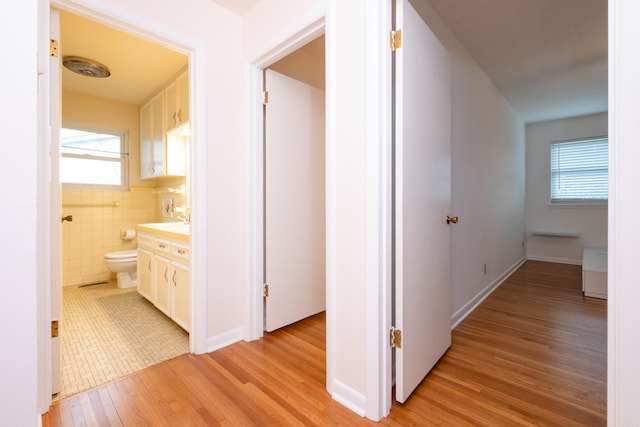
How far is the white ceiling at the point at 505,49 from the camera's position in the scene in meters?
2.11

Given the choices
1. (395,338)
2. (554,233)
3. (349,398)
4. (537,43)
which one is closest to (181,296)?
(349,398)

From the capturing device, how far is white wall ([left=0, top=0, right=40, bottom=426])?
578 mm

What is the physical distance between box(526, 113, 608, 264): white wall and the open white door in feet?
21.1

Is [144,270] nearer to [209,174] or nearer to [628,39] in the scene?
[209,174]

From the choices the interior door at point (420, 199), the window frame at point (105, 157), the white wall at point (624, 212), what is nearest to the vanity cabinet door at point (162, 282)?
the interior door at point (420, 199)

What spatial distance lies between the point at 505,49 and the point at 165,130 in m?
3.71

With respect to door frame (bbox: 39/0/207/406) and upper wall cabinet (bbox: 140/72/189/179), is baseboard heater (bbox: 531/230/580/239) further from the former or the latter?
upper wall cabinet (bbox: 140/72/189/179)

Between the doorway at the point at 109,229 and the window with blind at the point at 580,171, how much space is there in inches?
234

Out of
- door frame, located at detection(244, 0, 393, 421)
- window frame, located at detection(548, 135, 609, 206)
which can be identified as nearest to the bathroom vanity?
door frame, located at detection(244, 0, 393, 421)

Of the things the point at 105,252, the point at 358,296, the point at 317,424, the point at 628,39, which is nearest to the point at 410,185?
the point at 358,296

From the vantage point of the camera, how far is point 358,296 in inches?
54.8

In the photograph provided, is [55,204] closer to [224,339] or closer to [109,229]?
[224,339]

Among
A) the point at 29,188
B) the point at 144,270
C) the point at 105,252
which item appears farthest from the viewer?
the point at 105,252

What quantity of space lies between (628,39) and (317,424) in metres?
1.75
